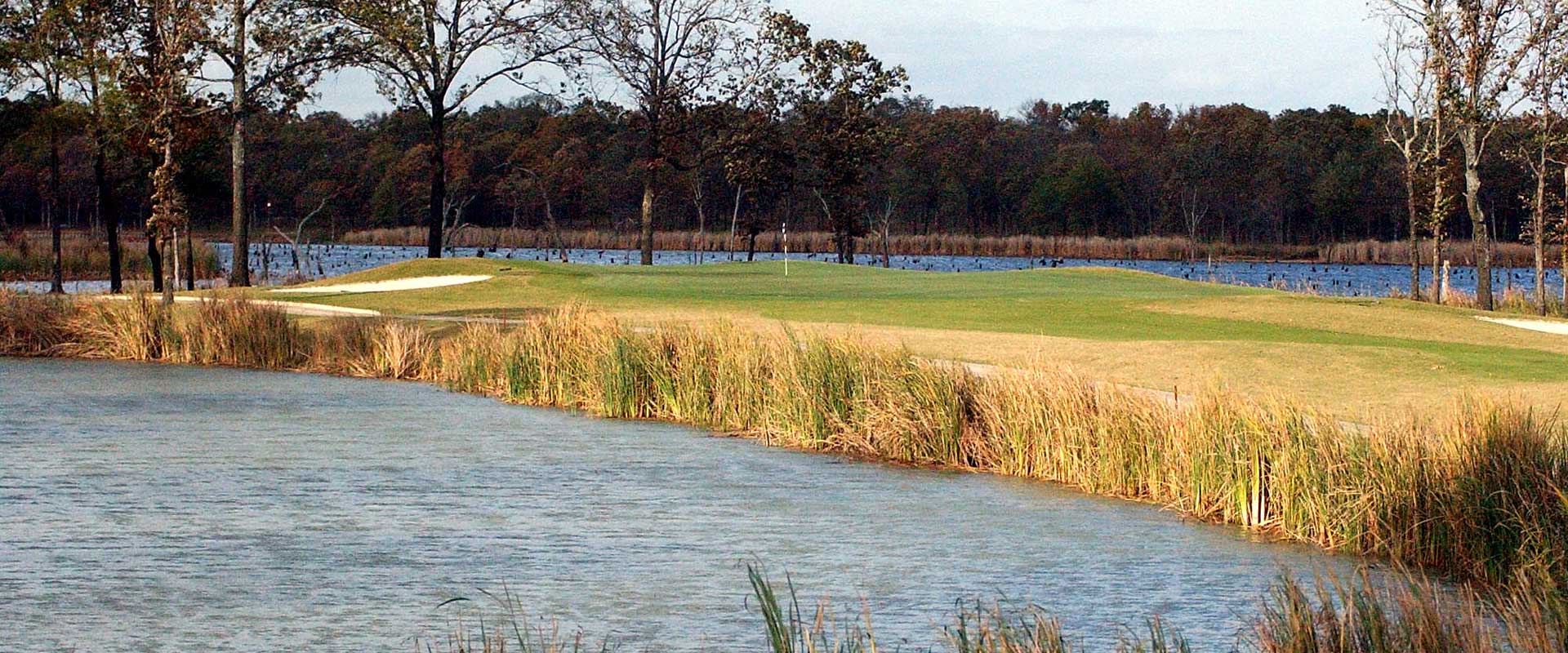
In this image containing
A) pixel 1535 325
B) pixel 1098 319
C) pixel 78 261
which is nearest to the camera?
pixel 1098 319

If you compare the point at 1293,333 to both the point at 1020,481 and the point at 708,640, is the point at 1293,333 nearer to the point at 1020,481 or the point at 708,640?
the point at 1020,481

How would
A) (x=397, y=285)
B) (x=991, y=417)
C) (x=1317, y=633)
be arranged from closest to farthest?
(x=1317, y=633) < (x=991, y=417) < (x=397, y=285)

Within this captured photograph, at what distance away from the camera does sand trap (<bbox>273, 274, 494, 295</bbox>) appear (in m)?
29.8

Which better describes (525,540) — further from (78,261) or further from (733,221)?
(733,221)

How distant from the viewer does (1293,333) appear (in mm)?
20594

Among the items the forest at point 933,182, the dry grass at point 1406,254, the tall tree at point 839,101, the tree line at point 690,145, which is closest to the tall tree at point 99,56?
the tree line at point 690,145

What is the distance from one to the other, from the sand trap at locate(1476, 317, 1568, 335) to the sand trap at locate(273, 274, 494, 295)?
16.2 meters

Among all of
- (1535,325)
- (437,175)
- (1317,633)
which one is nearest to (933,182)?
(437,175)

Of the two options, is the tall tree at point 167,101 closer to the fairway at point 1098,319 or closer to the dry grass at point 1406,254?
the fairway at point 1098,319

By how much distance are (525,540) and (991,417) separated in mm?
4316

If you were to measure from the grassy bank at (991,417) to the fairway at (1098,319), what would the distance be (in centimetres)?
58

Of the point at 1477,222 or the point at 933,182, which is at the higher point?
the point at 933,182

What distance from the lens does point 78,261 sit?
47.5 m

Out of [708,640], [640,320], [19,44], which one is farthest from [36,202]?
[708,640]
